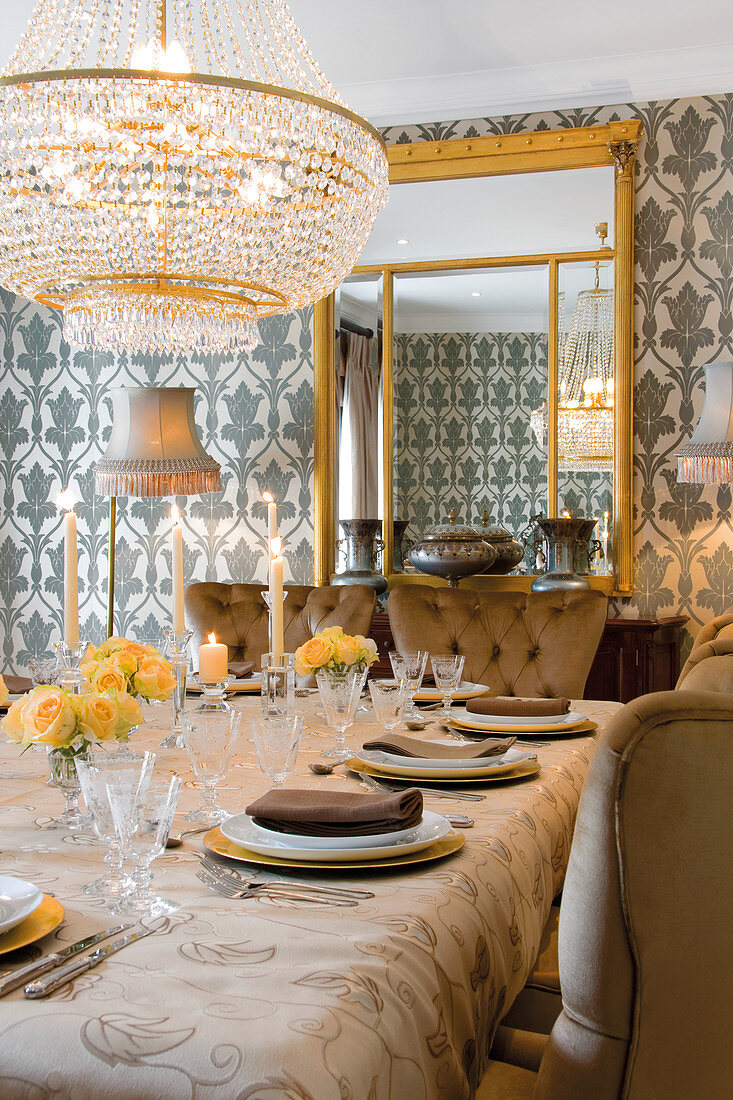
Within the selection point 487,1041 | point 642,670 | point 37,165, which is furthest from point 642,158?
point 487,1041

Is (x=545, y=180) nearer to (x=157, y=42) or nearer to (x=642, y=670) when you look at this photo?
(x=642, y=670)

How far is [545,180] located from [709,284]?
71 cm

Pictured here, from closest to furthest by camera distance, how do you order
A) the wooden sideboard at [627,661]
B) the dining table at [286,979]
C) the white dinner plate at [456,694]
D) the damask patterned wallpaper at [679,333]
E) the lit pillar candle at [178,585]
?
the dining table at [286,979] → the lit pillar candle at [178,585] → the white dinner plate at [456,694] → the wooden sideboard at [627,661] → the damask patterned wallpaper at [679,333]

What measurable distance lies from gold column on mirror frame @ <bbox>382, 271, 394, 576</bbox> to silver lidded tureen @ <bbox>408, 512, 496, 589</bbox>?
224 mm

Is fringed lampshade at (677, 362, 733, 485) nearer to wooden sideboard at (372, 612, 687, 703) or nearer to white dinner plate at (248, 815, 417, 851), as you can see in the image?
wooden sideboard at (372, 612, 687, 703)

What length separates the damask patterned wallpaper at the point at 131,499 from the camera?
4.18 metres

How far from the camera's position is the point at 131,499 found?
173 inches

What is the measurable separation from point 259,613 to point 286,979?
219cm

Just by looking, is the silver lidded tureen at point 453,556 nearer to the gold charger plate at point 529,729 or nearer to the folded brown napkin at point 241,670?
the folded brown napkin at point 241,670

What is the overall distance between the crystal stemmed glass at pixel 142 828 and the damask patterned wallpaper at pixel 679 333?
2.97 metres

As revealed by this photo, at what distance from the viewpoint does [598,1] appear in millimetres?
3264

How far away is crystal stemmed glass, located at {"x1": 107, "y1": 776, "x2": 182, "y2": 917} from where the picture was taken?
0.96m

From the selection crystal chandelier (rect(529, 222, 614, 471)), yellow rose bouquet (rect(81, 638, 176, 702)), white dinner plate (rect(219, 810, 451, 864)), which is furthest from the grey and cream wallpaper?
white dinner plate (rect(219, 810, 451, 864))

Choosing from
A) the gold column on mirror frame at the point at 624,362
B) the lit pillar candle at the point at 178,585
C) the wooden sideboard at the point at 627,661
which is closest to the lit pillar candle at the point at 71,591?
the lit pillar candle at the point at 178,585
